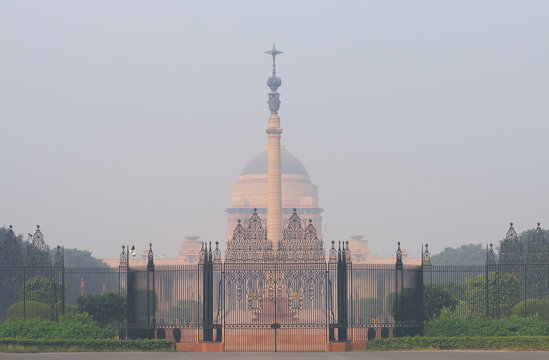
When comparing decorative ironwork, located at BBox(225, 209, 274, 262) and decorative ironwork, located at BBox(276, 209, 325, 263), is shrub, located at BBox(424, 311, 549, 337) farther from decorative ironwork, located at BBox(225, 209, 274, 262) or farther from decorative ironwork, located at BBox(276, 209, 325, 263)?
decorative ironwork, located at BBox(225, 209, 274, 262)

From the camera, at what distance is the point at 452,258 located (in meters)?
188

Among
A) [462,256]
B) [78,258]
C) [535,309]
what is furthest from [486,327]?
[462,256]

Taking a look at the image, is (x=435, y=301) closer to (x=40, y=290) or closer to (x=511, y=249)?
(x=511, y=249)

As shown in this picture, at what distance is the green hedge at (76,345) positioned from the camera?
47.2m

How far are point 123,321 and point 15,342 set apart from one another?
24.7 ft

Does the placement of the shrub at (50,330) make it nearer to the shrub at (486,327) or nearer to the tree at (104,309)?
the tree at (104,309)

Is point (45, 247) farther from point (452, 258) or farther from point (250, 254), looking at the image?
point (452, 258)

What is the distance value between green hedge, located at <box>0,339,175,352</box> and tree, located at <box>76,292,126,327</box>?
18.1 feet

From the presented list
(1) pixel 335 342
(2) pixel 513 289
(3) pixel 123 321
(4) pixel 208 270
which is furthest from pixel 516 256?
(3) pixel 123 321

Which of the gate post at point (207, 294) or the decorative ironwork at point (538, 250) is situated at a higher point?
the decorative ironwork at point (538, 250)

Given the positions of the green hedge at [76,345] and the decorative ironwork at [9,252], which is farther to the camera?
the decorative ironwork at [9,252]

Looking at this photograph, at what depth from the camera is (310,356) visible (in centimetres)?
4503

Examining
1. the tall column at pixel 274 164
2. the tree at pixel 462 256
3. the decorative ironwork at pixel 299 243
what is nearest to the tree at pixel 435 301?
the decorative ironwork at pixel 299 243

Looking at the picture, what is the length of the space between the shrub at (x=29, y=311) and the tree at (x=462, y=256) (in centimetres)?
12859
